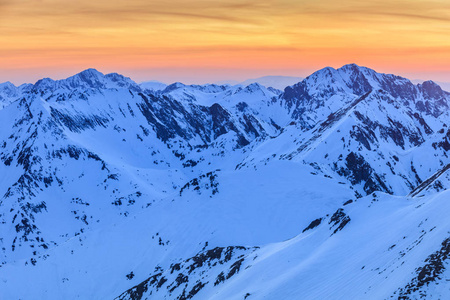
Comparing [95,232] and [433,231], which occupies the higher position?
[95,232]

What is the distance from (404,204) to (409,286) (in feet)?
125

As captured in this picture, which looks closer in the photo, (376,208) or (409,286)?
Answer: (409,286)

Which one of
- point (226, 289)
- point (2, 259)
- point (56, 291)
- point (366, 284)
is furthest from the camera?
point (2, 259)

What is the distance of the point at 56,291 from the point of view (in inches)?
5625

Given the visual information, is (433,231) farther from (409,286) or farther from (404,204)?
(404,204)

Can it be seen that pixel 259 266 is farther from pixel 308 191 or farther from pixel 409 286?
pixel 308 191

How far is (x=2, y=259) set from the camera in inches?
7766

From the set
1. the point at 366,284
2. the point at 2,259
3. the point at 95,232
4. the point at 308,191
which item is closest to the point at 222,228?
the point at 308,191

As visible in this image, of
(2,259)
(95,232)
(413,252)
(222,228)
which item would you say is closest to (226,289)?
(413,252)

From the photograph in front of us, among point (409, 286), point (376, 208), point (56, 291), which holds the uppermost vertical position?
point (56, 291)

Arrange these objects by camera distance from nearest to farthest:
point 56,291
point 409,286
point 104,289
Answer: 1. point 409,286
2. point 104,289
3. point 56,291

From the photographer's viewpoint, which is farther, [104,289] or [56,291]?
[56,291]

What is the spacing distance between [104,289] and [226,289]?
236 feet

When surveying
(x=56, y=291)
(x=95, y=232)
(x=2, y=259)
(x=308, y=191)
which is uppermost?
(x=2, y=259)
